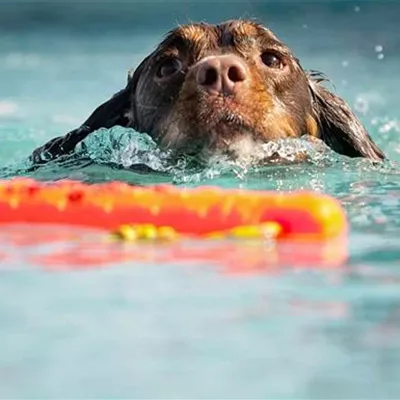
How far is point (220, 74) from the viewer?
5.16 meters

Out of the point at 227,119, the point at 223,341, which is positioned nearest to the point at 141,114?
the point at 227,119

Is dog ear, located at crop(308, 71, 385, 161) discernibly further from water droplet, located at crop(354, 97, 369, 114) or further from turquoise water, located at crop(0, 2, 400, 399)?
water droplet, located at crop(354, 97, 369, 114)

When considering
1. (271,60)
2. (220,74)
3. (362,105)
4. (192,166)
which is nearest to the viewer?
(220,74)

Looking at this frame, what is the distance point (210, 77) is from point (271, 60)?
772 millimetres

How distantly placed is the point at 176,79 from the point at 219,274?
3.22 m

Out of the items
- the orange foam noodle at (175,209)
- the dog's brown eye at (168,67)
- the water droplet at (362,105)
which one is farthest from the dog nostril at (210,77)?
the water droplet at (362,105)

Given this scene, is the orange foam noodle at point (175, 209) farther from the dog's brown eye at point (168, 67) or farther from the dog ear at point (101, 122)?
the dog ear at point (101, 122)

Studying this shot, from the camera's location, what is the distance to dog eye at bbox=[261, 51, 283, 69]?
19.2 feet

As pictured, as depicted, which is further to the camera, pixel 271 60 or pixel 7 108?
pixel 7 108

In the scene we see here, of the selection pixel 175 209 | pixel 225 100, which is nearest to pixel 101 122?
pixel 225 100

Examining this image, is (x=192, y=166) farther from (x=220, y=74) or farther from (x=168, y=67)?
(x=168, y=67)

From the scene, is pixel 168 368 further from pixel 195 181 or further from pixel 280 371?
pixel 195 181

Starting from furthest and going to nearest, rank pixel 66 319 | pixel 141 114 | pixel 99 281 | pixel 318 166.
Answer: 1. pixel 141 114
2. pixel 318 166
3. pixel 99 281
4. pixel 66 319

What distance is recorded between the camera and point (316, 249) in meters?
3.00
